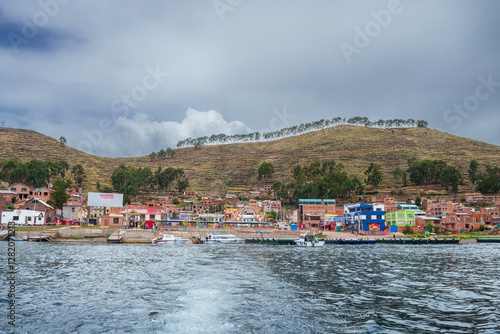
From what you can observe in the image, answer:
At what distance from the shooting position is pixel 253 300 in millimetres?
21250

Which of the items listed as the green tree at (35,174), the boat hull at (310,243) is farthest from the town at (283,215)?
the boat hull at (310,243)

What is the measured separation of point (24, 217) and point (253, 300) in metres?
93.9

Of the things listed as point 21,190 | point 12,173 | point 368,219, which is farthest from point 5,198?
point 368,219

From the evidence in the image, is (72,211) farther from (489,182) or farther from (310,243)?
(489,182)

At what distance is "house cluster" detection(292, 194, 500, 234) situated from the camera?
4508 inches

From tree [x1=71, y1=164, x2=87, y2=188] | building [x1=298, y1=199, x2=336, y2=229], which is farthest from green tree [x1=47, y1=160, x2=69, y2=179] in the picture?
building [x1=298, y1=199, x2=336, y2=229]

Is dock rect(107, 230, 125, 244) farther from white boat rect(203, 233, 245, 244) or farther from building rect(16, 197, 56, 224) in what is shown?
building rect(16, 197, 56, 224)

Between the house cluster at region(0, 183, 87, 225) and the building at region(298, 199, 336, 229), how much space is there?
71.9m

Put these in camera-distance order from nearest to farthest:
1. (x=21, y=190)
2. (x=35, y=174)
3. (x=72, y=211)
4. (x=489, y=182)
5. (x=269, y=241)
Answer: (x=269, y=241), (x=72, y=211), (x=21, y=190), (x=35, y=174), (x=489, y=182)

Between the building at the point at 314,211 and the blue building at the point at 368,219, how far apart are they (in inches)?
491

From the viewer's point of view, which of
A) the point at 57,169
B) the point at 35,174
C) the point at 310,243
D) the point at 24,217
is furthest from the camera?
the point at 57,169

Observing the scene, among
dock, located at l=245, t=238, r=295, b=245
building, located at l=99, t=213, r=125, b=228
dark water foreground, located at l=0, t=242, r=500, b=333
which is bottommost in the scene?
dock, located at l=245, t=238, r=295, b=245

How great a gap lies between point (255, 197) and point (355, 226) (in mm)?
65684

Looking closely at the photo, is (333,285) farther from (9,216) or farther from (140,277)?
(9,216)
